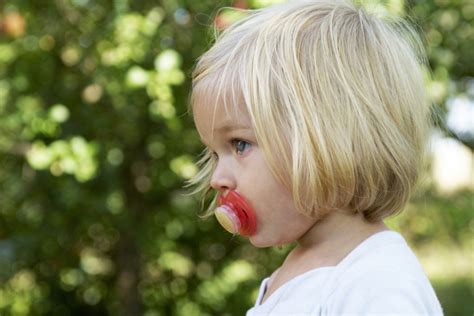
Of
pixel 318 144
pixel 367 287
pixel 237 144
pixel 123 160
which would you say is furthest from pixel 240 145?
pixel 123 160

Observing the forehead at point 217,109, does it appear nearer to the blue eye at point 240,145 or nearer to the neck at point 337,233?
the blue eye at point 240,145

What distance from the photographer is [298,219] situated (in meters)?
1.45

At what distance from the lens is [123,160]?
338 cm

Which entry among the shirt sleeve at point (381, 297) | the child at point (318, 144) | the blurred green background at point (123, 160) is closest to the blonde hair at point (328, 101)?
the child at point (318, 144)

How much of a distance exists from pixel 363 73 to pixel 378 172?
15 cm

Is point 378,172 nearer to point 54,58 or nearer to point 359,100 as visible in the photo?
point 359,100

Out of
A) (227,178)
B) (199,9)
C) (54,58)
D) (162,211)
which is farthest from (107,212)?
(227,178)

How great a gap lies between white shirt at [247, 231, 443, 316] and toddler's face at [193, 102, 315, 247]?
0.08m

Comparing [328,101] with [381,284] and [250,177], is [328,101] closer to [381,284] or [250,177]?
[250,177]

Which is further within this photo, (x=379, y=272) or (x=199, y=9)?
(x=199, y=9)

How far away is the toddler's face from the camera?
143 centimetres

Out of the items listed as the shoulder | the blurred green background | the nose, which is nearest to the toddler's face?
the nose

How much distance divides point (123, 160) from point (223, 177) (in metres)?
1.96

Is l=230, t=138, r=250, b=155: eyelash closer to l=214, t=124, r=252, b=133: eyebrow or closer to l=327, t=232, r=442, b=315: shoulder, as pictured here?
l=214, t=124, r=252, b=133: eyebrow
